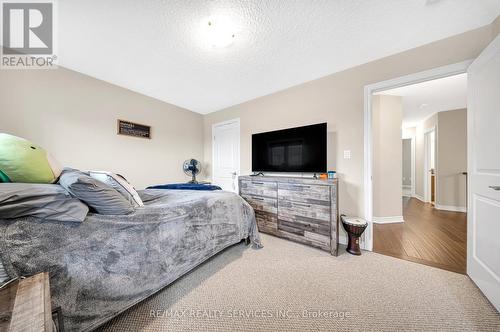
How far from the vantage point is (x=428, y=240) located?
7.77ft

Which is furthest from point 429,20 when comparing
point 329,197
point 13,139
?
point 13,139

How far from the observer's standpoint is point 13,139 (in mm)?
1162

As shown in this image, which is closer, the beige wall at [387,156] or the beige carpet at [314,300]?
the beige carpet at [314,300]

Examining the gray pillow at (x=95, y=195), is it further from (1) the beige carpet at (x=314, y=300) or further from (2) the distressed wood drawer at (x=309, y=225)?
(2) the distressed wood drawer at (x=309, y=225)

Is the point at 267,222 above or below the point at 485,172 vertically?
below

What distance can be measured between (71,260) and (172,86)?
263 cm

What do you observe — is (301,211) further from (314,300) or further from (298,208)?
(314,300)

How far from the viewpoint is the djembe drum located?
197 cm

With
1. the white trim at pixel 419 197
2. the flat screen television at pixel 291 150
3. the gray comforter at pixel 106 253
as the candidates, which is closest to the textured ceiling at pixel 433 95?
the flat screen television at pixel 291 150

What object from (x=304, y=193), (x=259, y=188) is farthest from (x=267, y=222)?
(x=304, y=193)

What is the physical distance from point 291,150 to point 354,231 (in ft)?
4.31

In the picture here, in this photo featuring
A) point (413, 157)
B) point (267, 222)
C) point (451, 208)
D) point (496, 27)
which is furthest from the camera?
point (413, 157)

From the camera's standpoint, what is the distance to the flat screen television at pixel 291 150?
2.38 m

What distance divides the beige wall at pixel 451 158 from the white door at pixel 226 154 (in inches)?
189
